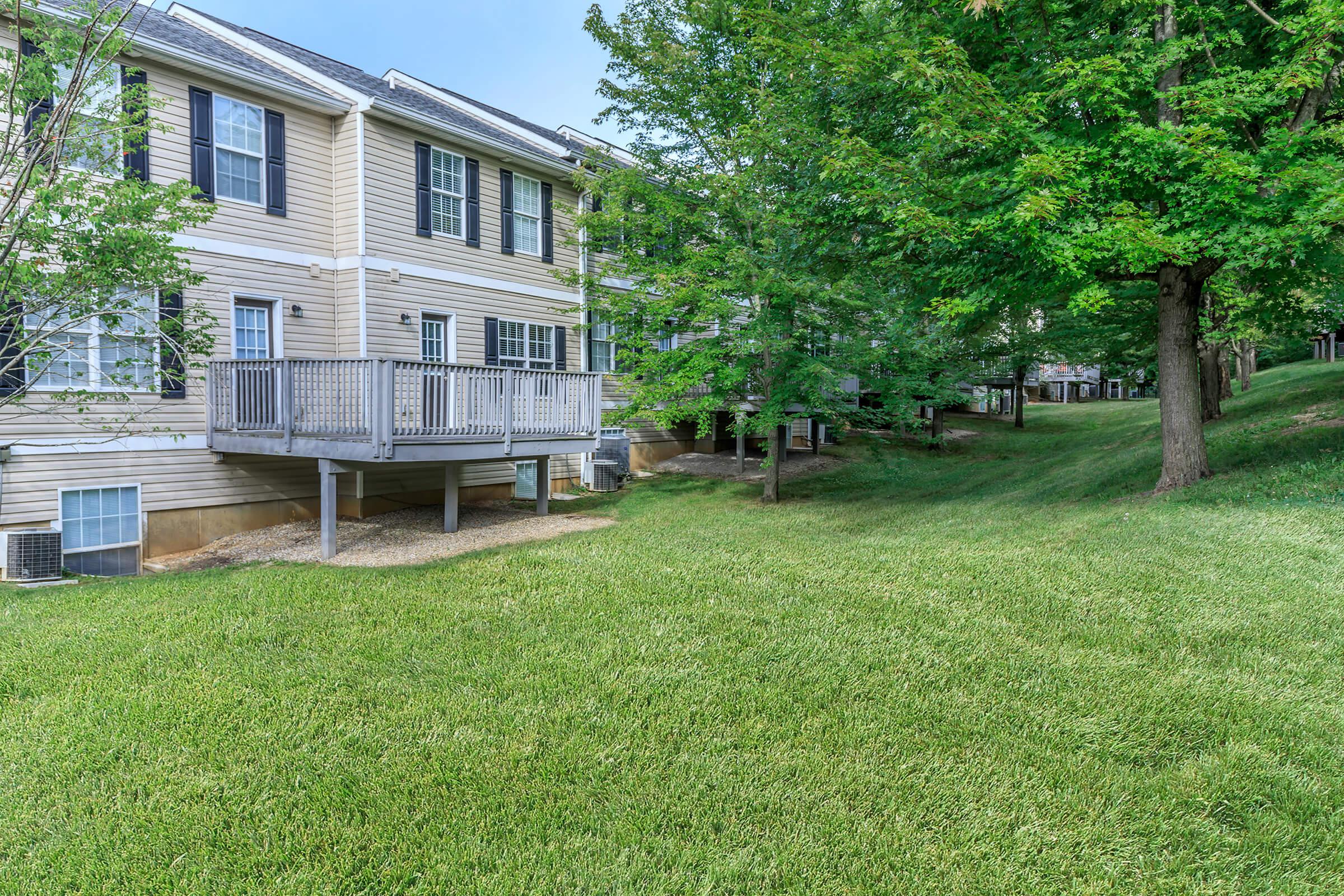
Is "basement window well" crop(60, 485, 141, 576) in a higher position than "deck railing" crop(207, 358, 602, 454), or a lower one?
lower

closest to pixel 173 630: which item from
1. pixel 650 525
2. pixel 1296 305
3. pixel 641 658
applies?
pixel 641 658

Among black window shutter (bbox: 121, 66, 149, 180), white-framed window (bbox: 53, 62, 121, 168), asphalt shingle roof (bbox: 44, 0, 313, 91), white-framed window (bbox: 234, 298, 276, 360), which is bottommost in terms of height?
white-framed window (bbox: 234, 298, 276, 360)

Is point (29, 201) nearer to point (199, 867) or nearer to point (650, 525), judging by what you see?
point (199, 867)

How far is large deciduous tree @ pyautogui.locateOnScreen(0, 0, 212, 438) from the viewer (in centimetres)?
555

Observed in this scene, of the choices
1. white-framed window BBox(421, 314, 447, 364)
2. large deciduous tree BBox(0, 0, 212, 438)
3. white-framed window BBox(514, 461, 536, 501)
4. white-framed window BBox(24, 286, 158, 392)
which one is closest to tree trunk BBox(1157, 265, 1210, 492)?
white-framed window BBox(514, 461, 536, 501)

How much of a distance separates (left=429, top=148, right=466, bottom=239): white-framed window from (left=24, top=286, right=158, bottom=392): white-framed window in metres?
4.60

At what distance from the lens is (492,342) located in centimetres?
1338

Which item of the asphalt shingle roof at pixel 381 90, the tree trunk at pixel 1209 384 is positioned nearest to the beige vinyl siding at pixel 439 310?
the asphalt shingle roof at pixel 381 90

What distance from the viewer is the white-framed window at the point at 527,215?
13836 mm

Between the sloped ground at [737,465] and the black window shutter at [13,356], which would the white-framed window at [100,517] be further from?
the sloped ground at [737,465]

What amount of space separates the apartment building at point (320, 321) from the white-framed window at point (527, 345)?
0.16 ft

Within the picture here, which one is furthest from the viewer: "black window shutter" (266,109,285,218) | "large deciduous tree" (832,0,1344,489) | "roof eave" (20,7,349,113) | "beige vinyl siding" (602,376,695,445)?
"beige vinyl siding" (602,376,695,445)

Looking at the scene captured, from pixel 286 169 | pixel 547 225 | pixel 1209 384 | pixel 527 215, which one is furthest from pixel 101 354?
pixel 1209 384

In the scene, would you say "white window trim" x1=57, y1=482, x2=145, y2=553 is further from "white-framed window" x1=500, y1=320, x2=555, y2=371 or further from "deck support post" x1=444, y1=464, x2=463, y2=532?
"white-framed window" x1=500, y1=320, x2=555, y2=371
